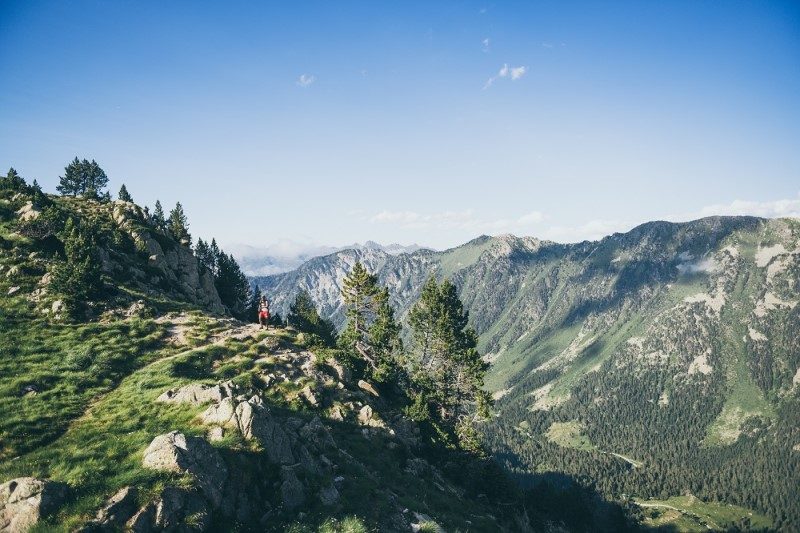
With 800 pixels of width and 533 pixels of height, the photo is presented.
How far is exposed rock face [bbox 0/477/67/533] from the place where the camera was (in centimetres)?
1686

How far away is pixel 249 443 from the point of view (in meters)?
24.9

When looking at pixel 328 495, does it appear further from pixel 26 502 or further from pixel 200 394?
pixel 26 502

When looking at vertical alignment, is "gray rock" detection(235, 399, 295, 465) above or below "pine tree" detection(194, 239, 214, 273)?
below

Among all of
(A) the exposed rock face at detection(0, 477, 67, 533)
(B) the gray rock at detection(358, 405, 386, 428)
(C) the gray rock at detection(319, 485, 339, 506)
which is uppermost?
(A) the exposed rock face at detection(0, 477, 67, 533)

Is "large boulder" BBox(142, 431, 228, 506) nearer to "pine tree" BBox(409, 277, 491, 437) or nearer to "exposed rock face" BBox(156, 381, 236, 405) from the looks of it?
"exposed rock face" BBox(156, 381, 236, 405)

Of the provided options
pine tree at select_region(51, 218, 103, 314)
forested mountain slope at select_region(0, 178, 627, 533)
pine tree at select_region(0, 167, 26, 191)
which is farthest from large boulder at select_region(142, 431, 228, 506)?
pine tree at select_region(0, 167, 26, 191)

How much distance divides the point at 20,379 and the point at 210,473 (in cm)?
2571

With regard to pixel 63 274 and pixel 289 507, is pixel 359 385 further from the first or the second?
pixel 63 274

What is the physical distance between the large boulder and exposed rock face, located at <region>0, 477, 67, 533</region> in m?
3.80

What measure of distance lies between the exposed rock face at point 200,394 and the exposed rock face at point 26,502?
12.6 meters

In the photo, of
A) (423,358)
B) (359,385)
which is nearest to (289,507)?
(359,385)

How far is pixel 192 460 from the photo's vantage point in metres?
21.4

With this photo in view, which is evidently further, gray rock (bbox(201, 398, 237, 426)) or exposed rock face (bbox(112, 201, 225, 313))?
exposed rock face (bbox(112, 201, 225, 313))

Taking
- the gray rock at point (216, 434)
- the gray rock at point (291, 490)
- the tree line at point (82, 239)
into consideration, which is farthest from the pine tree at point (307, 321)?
the gray rock at point (291, 490)
